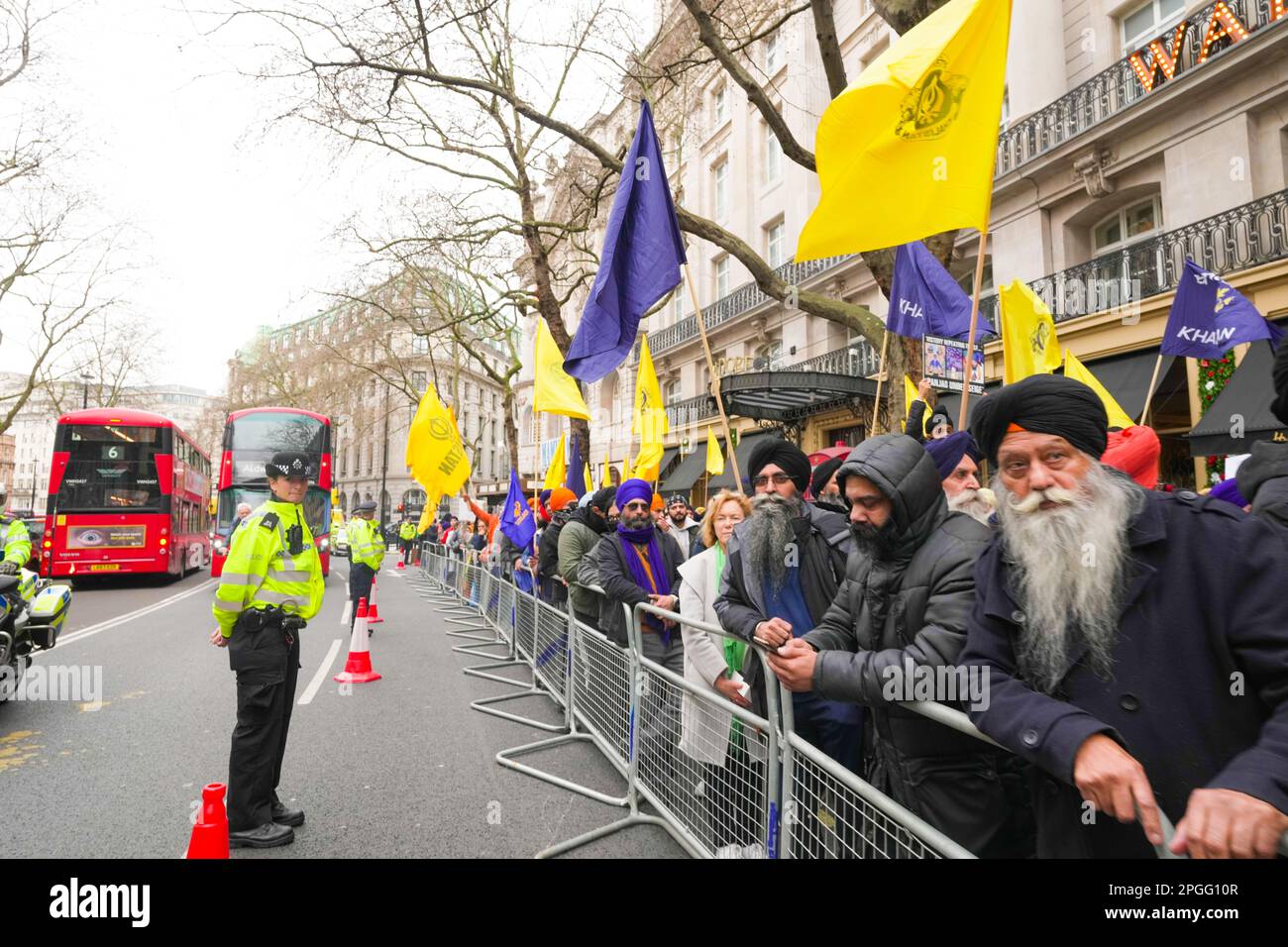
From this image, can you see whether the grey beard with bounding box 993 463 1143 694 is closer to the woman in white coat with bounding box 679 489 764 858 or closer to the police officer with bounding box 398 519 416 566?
the woman in white coat with bounding box 679 489 764 858

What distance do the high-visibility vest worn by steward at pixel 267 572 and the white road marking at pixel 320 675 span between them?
10.1 feet

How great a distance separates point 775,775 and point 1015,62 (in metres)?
16.1

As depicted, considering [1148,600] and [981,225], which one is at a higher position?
[981,225]

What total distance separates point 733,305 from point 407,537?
14.1m

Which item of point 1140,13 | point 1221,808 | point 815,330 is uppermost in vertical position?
point 1140,13

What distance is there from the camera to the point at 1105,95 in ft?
40.0

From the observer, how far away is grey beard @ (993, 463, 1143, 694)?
1558 millimetres

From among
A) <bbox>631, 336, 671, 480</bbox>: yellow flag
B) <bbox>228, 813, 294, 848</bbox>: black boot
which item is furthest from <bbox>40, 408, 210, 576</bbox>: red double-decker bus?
<bbox>228, 813, 294, 848</bbox>: black boot

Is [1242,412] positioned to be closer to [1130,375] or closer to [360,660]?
[1130,375]

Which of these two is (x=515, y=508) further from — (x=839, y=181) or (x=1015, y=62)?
(x=1015, y=62)

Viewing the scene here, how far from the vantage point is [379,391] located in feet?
200

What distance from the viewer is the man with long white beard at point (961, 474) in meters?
3.00
